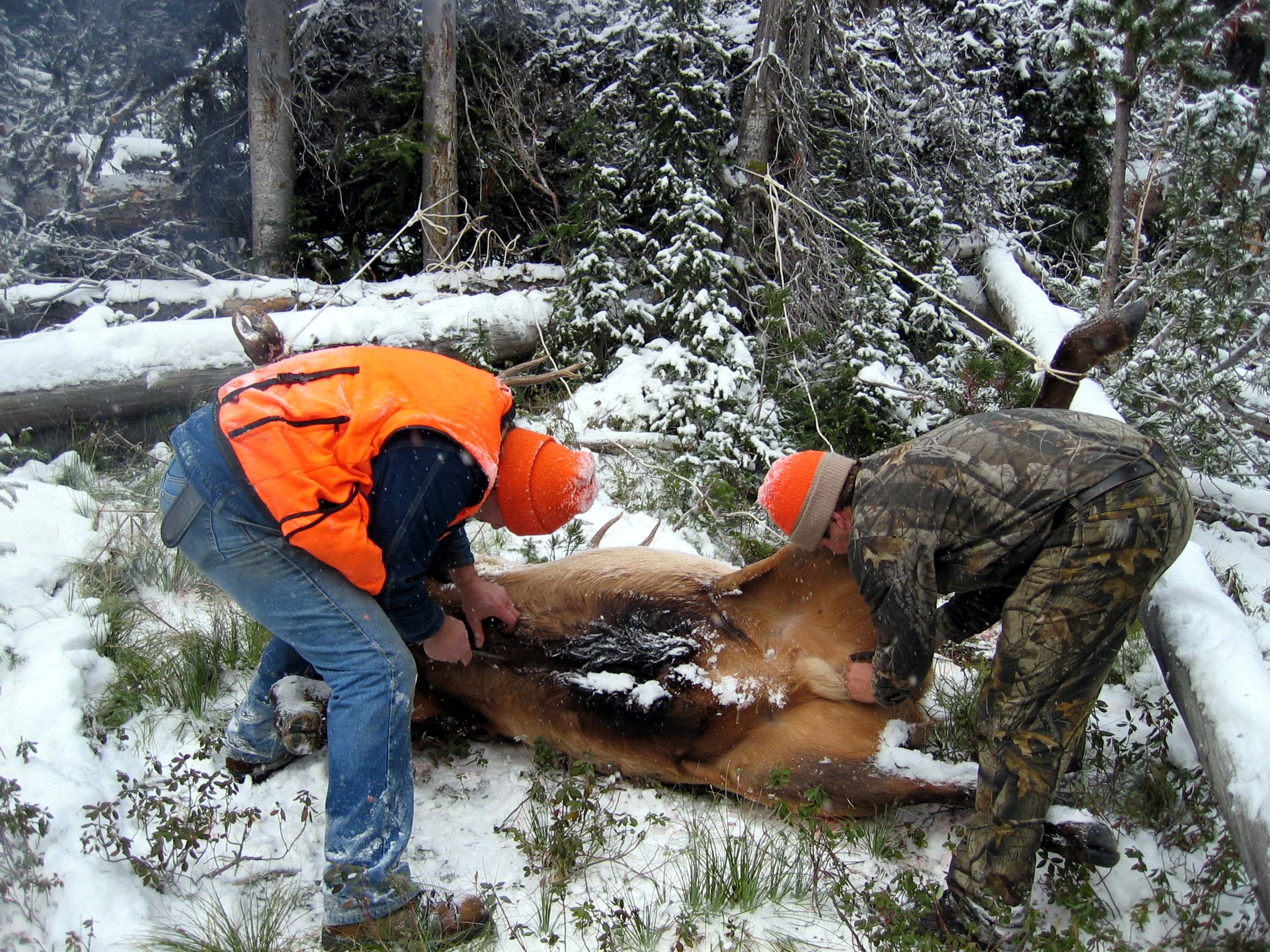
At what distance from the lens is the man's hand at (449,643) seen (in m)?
2.89

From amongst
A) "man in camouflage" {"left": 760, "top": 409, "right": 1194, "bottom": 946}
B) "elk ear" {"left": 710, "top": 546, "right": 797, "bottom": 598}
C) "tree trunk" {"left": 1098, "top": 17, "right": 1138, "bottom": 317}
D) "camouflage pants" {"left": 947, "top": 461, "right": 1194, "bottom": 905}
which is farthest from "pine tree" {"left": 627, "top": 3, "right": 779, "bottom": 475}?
"camouflage pants" {"left": 947, "top": 461, "right": 1194, "bottom": 905}

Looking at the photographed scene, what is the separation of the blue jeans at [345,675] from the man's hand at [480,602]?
22.9 inches

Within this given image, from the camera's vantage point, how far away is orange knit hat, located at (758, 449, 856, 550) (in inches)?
102

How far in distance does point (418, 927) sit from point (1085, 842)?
1.95m

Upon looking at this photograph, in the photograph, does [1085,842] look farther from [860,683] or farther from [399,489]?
[399,489]

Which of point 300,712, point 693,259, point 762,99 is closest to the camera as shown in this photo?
point 300,712

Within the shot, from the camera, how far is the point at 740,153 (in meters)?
7.18

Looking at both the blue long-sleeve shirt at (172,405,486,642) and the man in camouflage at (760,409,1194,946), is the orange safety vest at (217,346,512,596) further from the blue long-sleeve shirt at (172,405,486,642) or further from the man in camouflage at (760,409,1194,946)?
the man in camouflage at (760,409,1194,946)

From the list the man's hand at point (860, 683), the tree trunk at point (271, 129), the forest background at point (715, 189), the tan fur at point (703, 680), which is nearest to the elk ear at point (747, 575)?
the tan fur at point (703, 680)

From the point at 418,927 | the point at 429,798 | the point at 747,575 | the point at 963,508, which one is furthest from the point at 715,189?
the point at 418,927

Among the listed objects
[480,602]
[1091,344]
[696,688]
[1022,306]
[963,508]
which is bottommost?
[696,688]

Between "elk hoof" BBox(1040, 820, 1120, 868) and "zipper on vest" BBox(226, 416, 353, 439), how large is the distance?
7.72 ft

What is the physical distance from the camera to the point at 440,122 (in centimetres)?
754

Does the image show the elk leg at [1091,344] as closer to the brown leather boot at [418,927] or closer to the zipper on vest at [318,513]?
the zipper on vest at [318,513]
